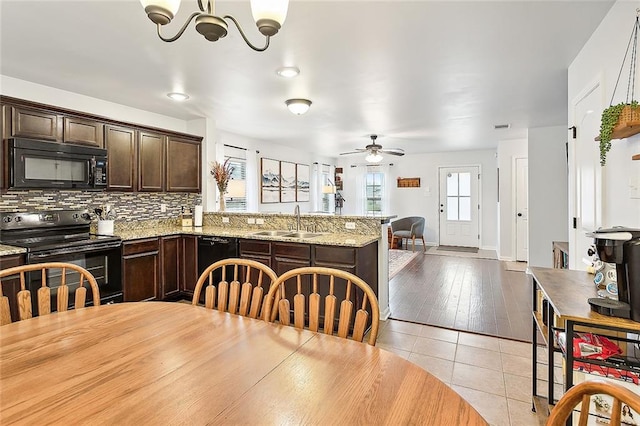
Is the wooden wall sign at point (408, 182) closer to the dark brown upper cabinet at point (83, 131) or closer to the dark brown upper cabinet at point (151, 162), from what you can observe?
the dark brown upper cabinet at point (151, 162)

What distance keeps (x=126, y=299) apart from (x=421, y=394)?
3564mm

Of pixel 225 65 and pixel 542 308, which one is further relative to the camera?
pixel 225 65

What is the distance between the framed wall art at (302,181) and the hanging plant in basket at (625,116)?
20.4ft

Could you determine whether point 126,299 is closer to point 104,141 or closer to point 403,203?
point 104,141

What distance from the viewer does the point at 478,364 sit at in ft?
8.73

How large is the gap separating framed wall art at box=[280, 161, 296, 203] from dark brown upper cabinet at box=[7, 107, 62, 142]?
418 cm

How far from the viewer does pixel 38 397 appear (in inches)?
34.2

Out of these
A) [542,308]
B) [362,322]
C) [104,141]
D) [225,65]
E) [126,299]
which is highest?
[225,65]

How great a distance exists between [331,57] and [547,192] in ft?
14.2

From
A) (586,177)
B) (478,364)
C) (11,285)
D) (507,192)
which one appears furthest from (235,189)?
(507,192)

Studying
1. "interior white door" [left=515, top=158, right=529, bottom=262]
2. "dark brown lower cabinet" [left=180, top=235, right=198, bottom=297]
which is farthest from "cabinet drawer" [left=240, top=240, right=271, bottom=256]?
"interior white door" [left=515, top=158, right=529, bottom=262]

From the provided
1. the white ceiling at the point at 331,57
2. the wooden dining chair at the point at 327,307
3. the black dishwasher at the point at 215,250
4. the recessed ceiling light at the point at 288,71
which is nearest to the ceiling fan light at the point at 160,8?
the white ceiling at the point at 331,57

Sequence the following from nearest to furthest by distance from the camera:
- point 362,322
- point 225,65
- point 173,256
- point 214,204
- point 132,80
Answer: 1. point 362,322
2. point 225,65
3. point 132,80
4. point 173,256
5. point 214,204

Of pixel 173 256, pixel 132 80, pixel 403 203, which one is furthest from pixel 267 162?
pixel 403 203
